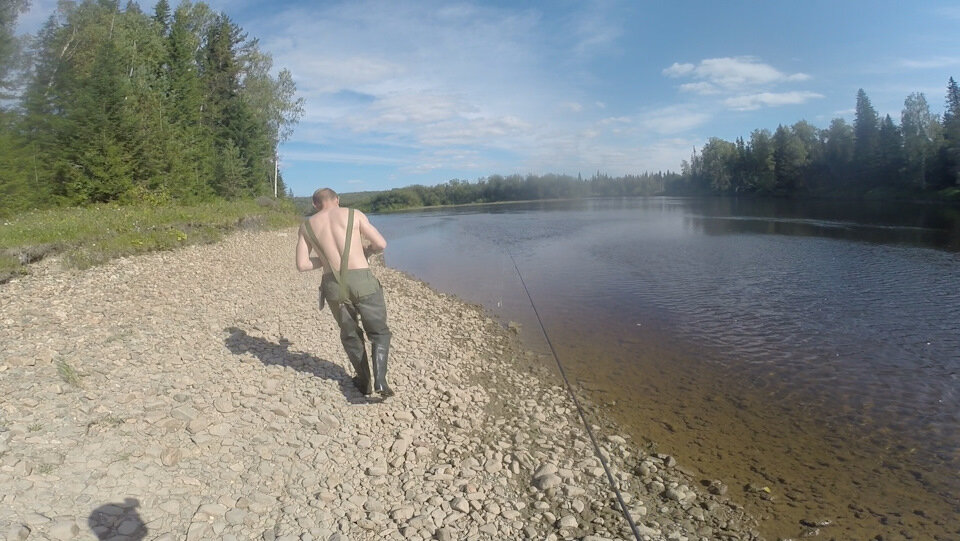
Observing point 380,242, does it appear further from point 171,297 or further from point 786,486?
point 171,297

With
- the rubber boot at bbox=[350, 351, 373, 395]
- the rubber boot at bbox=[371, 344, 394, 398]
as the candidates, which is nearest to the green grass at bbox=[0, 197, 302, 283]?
the rubber boot at bbox=[350, 351, 373, 395]

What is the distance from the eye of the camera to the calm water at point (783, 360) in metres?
6.42

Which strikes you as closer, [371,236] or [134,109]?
[371,236]

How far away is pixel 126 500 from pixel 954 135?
257 ft

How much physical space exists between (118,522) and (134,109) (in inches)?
1154

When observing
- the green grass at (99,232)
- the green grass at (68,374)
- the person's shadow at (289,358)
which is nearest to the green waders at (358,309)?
the person's shadow at (289,358)

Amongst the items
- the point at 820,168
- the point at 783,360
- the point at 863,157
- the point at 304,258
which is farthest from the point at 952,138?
the point at 304,258

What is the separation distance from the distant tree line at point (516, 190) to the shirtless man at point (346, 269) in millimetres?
118860

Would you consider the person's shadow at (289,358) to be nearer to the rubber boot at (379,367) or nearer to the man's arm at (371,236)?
the rubber boot at (379,367)

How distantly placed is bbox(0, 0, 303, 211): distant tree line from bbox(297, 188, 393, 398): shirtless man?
Result: 18.8 meters

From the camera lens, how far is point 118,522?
4094 millimetres

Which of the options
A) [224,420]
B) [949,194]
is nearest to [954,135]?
[949,194]

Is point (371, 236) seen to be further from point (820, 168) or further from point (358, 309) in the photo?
point (820, 168)

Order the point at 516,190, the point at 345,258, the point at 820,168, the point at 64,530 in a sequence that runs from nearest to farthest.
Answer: the point at 64,530, the point at 345,258, the point at 820,168, the point at 516,190
